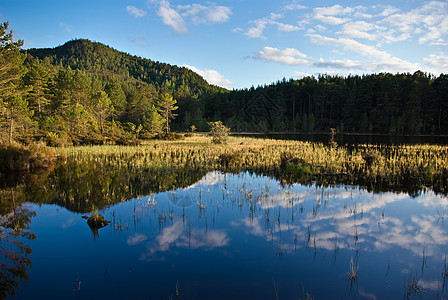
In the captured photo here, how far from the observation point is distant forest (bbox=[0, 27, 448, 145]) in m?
33.9

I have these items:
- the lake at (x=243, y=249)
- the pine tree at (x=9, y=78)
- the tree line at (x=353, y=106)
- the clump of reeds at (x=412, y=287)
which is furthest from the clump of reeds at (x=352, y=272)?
the tree line at (x=353, y=106)

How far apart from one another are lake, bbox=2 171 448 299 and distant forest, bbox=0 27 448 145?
23.2m

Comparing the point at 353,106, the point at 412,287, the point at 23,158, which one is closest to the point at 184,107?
the point at 353,106

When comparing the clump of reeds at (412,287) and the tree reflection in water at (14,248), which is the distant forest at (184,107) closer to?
the tree reflection in water at (14,248)

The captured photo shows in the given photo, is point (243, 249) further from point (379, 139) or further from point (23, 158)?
point (379, 139)

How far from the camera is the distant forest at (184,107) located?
1336 inches

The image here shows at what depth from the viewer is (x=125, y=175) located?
15.4 m

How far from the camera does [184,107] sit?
104625 millimetres

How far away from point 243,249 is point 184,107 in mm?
100983

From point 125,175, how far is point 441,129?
79560mm

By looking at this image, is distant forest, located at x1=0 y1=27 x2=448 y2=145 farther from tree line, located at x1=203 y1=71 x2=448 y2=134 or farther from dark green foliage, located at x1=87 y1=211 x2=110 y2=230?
dark green foliage, located at x1=87 y1=211 x2=110 y2=230

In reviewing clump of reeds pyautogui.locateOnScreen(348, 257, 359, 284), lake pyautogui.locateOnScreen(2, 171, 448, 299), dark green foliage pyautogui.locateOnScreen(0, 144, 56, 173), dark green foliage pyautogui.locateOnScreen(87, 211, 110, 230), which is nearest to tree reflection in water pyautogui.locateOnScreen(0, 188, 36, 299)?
lake pyautogui.locateOnScreen(2, 171, 448, 299)

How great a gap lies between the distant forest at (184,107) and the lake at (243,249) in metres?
23.2

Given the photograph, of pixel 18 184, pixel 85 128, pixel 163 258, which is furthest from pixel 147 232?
pixel 85 128
